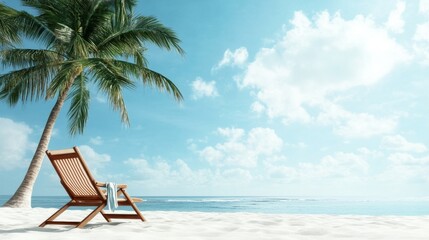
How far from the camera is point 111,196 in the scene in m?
4.93

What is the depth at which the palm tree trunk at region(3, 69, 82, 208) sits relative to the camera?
1007cm

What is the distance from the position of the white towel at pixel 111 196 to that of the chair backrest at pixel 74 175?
77 millimetres

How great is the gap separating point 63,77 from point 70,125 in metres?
2.05

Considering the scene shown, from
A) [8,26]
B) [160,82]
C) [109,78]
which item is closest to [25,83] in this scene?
[8,26]

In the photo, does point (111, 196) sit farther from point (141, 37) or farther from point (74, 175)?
point (141, 37)

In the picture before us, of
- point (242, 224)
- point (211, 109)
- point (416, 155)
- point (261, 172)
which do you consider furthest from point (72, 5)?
point (416, 155)

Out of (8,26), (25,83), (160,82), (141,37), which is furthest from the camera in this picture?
(141,37)

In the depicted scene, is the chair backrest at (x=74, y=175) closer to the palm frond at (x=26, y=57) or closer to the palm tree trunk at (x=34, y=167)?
the palm tree trunk at (x=34, y=167)

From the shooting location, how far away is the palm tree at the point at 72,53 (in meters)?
10.5

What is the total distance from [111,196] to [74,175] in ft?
1.55

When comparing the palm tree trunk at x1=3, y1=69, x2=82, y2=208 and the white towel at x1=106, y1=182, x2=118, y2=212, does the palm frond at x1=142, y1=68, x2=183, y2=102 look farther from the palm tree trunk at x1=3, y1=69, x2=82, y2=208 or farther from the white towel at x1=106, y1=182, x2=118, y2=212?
the white towel at x1=106, y1=182, x2=118, y2=212

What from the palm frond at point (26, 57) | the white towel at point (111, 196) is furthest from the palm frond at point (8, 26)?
the white towel at point (111, 196)

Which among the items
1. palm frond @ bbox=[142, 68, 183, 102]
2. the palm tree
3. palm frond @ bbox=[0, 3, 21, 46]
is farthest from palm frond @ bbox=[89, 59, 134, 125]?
palm frond @ bbox=[0, 3, 21, 46]

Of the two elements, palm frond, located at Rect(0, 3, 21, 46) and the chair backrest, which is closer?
the chair backrest
